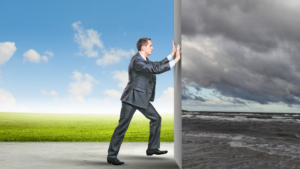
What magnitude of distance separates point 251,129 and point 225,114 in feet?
0.95

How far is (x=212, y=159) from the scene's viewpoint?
2371 mm

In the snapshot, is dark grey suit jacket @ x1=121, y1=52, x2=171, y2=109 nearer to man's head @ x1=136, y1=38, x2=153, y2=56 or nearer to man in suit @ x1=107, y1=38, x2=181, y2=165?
man in suit @ x1=107, y1=38, x2=181, y2=165

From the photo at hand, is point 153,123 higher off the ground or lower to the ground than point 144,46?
lower

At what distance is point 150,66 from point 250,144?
1312 mm

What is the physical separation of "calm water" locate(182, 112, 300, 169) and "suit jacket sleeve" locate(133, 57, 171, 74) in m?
0.69

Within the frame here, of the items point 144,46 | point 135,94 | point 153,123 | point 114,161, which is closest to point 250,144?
point 153,123

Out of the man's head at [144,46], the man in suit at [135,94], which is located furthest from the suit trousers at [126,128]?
the man's head at [144,46]

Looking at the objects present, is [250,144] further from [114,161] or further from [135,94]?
[114,161]

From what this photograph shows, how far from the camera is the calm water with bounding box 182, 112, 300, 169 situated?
7.66 ft

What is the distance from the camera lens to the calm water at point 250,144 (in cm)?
234

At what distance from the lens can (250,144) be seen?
7.73ft

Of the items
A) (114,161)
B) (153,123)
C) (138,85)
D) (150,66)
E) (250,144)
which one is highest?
(150,66)

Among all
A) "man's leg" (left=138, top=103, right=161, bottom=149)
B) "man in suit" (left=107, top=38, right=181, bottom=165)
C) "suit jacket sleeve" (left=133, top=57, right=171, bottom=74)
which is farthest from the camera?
"man's leg" (left=138, top=103, right=161, bottom=149)

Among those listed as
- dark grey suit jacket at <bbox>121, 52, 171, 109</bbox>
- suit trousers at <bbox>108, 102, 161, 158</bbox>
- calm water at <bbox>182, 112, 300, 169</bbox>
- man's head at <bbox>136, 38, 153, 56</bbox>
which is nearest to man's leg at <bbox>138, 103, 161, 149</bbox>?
suit trousers at <bbox>108, 102, 161, 158</bbox>
